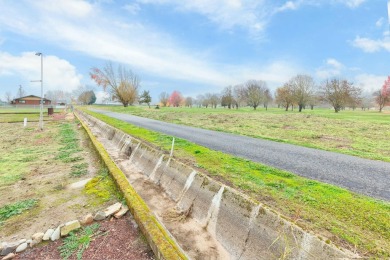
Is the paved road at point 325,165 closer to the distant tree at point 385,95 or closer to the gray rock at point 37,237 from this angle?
the gray rock at point 37,237

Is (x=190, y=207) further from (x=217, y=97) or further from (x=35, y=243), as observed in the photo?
(x=217, y=97)

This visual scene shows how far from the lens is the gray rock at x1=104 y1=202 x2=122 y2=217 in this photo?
440 centimetres

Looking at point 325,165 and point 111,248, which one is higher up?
point 325,165

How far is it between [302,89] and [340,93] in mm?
8145

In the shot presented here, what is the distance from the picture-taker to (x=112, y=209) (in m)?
4.51

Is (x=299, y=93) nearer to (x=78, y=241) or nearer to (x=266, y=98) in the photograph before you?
(x=266, y=98)

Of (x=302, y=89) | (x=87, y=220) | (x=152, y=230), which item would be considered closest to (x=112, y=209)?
(x=87, y=220)

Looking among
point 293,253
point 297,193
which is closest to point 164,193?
point 297,193

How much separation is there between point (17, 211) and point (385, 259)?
6301 millimetres

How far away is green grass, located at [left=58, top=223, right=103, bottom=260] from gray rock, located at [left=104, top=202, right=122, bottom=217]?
13.4 inches

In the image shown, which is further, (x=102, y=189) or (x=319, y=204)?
(x=102, y=189)

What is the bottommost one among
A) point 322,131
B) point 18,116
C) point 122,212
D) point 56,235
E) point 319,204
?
point 18,116

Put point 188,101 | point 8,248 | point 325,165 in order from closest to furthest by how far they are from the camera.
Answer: point 8,248
point 325,165
point 188,101

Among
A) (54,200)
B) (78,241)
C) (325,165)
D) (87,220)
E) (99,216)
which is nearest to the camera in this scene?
(78,241)
